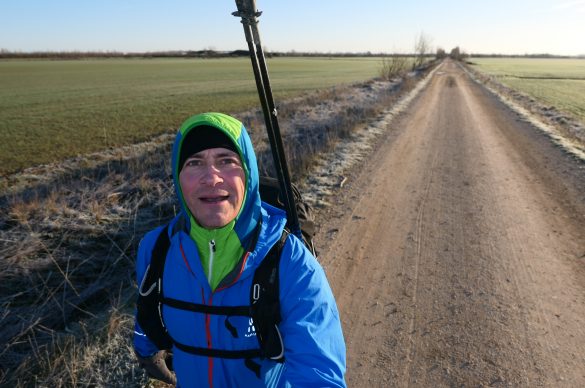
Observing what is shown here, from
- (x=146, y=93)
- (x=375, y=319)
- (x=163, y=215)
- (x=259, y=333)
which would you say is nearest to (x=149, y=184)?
(x=163, y=215)

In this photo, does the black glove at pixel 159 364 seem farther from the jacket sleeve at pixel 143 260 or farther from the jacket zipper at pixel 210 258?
the jacket zipper at pixel 210 258

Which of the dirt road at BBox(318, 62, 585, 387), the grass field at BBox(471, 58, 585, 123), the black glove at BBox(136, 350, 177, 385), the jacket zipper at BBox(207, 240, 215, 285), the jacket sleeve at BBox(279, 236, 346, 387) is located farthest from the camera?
the grass field at BBox(471, 58, 585, 123)

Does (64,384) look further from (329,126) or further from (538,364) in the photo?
(329,126)

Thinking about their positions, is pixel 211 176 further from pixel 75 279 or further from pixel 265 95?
pixel 75 279

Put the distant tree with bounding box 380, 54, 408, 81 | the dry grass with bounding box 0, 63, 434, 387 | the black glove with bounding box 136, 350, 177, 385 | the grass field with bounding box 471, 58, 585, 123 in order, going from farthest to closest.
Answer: the distant tree with bounding box 380, 54, 408, 81, the grass field with bounding box 471, 58, 585, 123, the dry grass with bounding box 0, 63, 434, 387, the black glove with bounding box 136, 350, 177, 385

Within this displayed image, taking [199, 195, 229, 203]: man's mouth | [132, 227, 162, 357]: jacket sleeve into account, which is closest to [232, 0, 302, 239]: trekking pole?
[199, 195, 229, 203]: man's mouth

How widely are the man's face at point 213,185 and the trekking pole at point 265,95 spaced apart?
39 cm

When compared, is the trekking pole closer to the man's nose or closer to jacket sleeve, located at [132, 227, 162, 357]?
the man's nose

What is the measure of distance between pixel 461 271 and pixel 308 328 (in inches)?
127

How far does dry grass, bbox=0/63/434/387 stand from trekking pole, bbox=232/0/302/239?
1.69m

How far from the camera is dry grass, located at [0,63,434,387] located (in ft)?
8.59

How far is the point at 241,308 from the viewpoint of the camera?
59.7 inches

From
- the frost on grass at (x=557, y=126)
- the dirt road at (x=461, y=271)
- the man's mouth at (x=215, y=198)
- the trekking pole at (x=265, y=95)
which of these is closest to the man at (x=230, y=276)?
the man's mouth at (x=215, y=198)

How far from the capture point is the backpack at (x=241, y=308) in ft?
4.85
